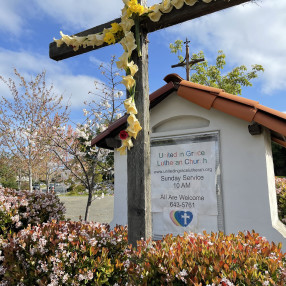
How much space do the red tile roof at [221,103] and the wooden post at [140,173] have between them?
7.91 ft

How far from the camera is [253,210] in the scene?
4867mm

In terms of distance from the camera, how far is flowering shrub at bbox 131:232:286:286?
1.81 metres

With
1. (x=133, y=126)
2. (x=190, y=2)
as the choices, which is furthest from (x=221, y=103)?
(x=133, y=126)

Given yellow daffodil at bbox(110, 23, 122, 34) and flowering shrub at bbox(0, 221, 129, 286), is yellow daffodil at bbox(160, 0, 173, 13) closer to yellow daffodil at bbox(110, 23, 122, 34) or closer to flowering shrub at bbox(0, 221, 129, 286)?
yellow daffodil at bbox(110, 23, 122, 34)

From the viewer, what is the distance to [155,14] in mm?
2912

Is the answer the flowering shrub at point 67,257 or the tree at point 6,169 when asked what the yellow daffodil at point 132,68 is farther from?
the tree at point 6,169

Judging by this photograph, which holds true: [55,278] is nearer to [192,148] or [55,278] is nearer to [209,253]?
[209,253]

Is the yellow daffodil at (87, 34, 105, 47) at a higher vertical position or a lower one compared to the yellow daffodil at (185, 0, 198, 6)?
lower

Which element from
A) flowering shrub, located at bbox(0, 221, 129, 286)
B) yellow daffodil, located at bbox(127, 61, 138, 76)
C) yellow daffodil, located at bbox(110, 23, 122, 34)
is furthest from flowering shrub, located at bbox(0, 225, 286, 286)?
yellow daffodil, located at bbox(110, 23, 122, 34)

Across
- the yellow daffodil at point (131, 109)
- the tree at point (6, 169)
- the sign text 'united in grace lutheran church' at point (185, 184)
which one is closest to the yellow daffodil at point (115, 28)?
the yellow daffodil at point (131, 109)

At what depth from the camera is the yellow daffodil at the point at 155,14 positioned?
9.49ft

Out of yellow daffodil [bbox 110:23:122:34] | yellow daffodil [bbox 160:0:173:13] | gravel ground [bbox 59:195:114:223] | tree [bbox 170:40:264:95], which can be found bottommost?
gravel ground [bbox 59:195:114:223]

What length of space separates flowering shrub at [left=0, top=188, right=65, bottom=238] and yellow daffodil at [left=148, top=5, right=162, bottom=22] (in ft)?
11.6

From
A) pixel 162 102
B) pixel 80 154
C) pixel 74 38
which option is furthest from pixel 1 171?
pixel 74 38
